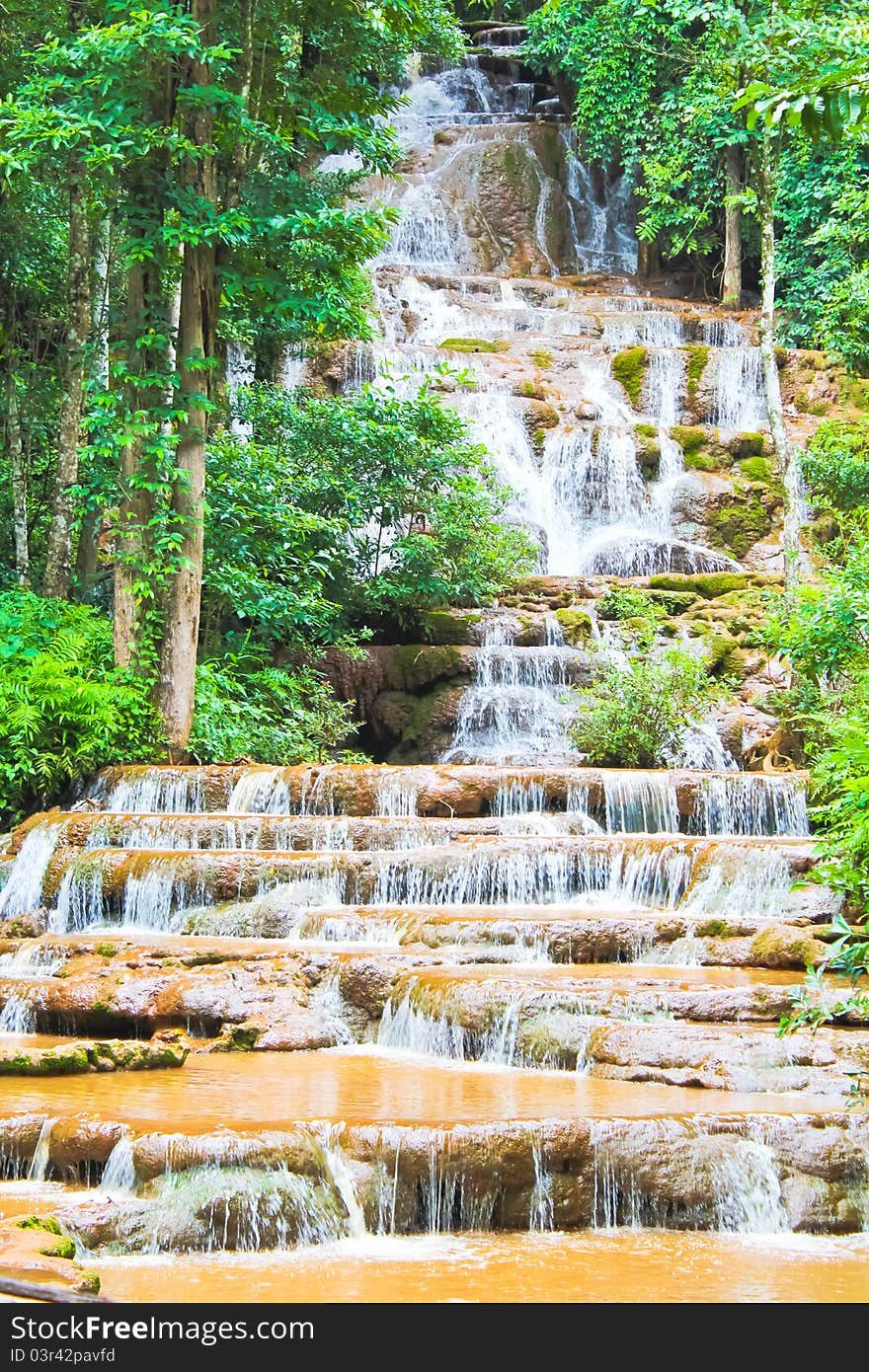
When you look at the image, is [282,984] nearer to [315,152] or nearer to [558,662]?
[558,662]

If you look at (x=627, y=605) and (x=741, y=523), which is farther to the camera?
(x=741, y=523)

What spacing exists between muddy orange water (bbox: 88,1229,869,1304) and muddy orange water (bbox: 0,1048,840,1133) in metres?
0.52

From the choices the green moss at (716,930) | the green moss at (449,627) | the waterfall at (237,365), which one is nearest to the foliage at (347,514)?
the green moss at (449,627)

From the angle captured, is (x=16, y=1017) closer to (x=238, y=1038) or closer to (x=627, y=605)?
(x=238, y=1038)

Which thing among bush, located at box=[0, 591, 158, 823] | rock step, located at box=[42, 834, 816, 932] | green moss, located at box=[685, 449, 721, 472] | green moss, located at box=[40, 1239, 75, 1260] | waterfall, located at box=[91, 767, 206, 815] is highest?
green moss, located at box=[685, 449, 721, 472]

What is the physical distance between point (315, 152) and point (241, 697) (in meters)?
18.1

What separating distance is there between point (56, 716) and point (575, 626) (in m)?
6.17

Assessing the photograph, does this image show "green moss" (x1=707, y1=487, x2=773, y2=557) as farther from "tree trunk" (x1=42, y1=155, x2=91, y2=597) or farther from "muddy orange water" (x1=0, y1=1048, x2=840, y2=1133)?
"muddy orange water" (x1=0, y1=1048, x2=840, y2=1133)

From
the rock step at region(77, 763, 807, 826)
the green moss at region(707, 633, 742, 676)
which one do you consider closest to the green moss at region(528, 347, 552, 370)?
the green moss at region(707, 633, 742, 676)

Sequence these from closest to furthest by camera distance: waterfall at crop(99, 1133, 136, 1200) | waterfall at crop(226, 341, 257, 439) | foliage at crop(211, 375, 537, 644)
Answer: waterfall at crop(99, 1133, 136, 1200)
foliage at crop(211, 375, 537, 644)
waterfall at crop(226, 341, 257, 439)

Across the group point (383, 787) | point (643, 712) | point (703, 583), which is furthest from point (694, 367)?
point (383, 787)

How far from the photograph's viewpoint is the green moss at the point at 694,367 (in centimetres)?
2211

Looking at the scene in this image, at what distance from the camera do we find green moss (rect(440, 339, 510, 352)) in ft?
71.7

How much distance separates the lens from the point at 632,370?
72.3ft
